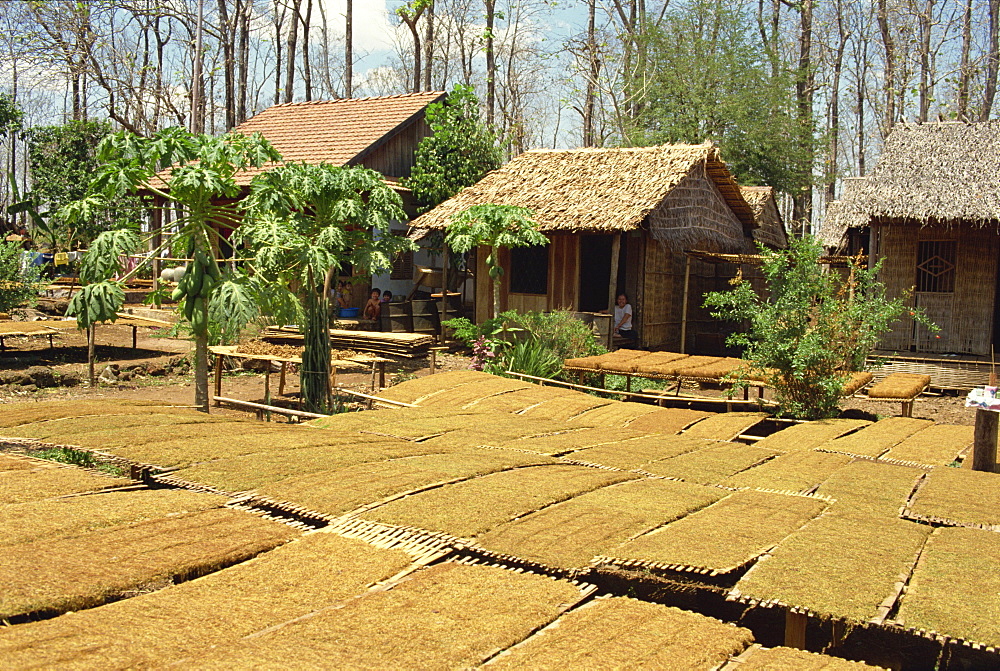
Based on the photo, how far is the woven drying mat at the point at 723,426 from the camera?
8.25m

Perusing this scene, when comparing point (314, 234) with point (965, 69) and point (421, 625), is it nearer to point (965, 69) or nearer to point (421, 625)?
point (421, 625)

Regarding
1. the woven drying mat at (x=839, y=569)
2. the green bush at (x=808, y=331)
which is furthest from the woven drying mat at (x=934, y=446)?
the woven drying mat at (x=839, y=569)

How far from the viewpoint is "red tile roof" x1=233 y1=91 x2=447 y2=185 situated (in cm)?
1947

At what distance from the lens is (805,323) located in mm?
10086

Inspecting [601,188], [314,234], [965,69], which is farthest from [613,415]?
[965,69]

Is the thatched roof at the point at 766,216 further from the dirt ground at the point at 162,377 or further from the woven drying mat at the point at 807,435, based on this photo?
the woven drying mat at the point at 807,435

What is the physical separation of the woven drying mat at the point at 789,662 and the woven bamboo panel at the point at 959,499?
7.31 ft

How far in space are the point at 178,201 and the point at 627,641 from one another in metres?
7.05

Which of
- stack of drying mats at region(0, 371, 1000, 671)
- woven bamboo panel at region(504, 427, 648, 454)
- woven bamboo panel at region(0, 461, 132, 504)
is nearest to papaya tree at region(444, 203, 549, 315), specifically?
woven bamboo panel at region(504, 427, 648, 454)

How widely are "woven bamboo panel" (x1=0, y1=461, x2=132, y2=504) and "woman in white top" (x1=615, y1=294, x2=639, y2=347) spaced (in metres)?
10.4

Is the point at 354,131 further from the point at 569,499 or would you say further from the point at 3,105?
the point at 569,499

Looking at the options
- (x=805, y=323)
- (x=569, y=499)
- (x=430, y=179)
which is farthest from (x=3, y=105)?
(x=569, y=499)

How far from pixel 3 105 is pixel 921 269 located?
2101 centimetres

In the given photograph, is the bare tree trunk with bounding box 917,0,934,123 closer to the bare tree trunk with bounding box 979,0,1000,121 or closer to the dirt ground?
the bare tree trunk with bounding box 979,0,1000,121
